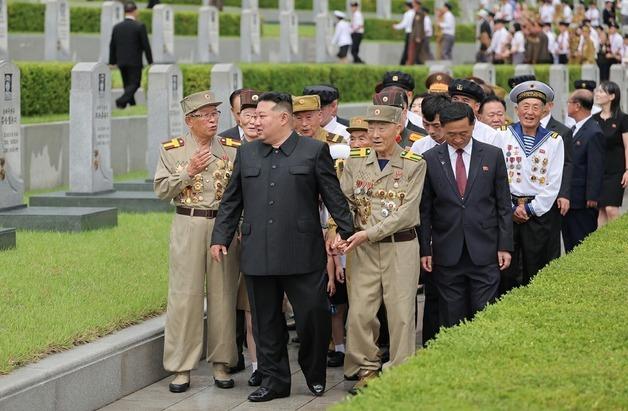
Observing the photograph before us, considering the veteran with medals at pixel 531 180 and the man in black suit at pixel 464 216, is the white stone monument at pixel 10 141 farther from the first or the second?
the man in black suit at pixel 464 216

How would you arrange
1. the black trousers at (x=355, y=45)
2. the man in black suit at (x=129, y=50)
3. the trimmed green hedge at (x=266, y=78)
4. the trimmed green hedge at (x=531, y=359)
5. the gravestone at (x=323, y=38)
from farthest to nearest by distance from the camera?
the gravestone at (x=323, y=38), the black trousers at (x=355, y=45), the man in black suit at (x=129, y=50), the trimmed green hedge at (x=266, y=78), the trimmed green hedge at (x=531, y=359)

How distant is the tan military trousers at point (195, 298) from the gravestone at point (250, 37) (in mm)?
23833

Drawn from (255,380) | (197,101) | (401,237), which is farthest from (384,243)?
(197,101)

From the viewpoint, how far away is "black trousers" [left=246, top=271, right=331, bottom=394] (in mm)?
9469

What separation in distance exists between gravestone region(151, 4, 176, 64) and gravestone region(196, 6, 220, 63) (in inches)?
49.3

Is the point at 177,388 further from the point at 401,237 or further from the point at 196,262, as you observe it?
the point at 401,237

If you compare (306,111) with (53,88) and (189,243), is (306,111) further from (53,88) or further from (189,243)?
(53,88)

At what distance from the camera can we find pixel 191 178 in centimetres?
973

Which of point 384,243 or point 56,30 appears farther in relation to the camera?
point 56,30

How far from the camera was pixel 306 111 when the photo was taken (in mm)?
10633

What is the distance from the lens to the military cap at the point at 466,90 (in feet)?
39.1

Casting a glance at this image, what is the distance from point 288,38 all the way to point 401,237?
2657cm

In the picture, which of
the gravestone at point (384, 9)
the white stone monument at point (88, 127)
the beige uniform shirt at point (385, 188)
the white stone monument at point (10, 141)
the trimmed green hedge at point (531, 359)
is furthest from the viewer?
the gravestone at point (384, 9)

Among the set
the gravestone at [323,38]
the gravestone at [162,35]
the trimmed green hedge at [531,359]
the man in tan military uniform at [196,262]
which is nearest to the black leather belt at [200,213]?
the man in tan military uniform at [196,262]
